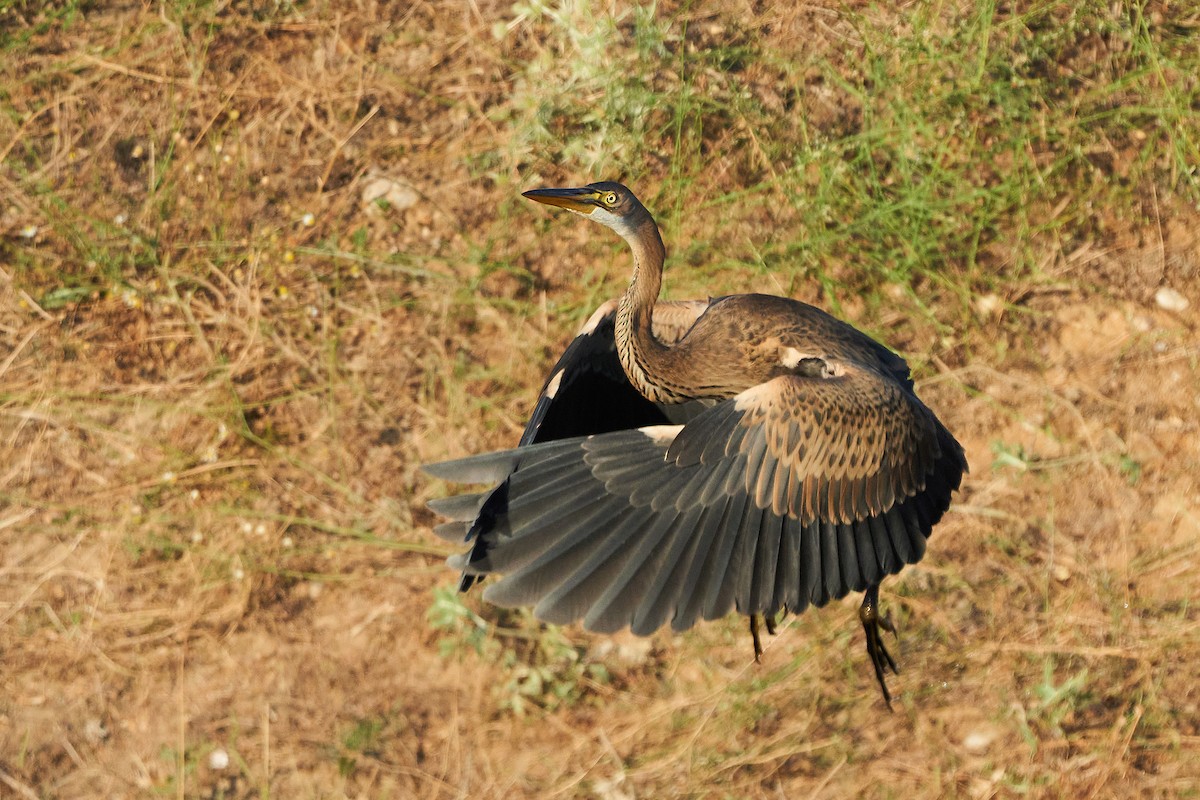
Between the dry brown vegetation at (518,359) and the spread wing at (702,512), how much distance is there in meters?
1.52

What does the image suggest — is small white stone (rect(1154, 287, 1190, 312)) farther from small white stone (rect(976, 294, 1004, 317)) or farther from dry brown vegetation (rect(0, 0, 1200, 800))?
small white stone (rect(976, 294, 1004, 317))

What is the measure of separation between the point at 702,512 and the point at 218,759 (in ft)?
8.44

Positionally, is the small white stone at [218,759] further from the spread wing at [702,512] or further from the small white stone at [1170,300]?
the small white stone at [1170,300]

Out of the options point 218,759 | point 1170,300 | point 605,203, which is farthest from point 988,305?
point 218,759

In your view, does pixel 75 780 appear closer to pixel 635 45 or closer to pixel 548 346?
pixel 548 346

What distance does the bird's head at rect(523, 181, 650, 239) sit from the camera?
370 centimetres

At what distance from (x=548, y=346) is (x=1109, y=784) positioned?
9.11ft

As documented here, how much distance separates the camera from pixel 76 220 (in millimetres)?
5352

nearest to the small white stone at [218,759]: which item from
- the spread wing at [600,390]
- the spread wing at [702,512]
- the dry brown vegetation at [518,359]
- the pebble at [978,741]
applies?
the dry brown vegetation at [518,359]

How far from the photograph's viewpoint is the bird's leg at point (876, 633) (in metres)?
4.25

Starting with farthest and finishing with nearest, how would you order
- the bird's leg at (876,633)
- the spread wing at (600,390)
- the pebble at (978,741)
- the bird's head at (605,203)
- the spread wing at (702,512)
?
the pebble at (978,741), the bird's leg at (876,633), the spread wing at (600,390), the bird's head at (605,203), the spread wing at (702,512)

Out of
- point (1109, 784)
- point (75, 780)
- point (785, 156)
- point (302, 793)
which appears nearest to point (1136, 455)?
A: point (1109, 784)

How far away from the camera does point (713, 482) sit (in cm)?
332

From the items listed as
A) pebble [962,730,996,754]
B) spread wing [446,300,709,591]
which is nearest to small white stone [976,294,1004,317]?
spread wing [446,300,709,591]
